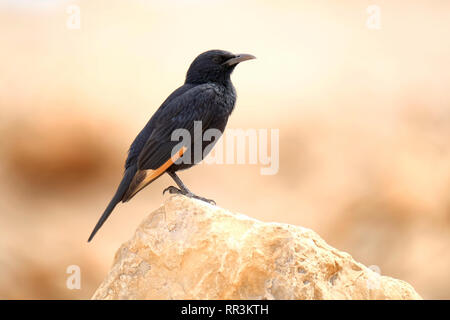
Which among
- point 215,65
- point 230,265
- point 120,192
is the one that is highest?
point 215,65

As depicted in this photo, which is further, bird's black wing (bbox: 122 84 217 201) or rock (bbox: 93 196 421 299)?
bird's black wing (bbox: 122 84 217 201)

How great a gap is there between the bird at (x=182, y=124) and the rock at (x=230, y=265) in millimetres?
561

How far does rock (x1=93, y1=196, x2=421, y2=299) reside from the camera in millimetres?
→ 3316

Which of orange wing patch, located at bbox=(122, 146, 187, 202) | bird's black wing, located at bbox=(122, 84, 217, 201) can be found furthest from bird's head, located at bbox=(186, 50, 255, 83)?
orange wing patch, located at bbox=(122, 146, 187, 202)

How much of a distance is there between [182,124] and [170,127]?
10 cm

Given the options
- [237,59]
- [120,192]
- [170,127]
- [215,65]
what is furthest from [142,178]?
[237,59]

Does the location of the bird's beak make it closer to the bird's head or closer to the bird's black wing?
the bird's head

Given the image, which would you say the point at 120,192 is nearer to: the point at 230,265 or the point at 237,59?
the point at 230,265

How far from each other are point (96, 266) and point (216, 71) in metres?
5.43

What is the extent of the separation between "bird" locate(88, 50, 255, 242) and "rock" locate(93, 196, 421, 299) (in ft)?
1.84

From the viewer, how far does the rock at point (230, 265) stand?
332cm

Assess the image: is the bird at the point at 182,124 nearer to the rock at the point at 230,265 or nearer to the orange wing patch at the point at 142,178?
the orange wing patch at the point at 142,178

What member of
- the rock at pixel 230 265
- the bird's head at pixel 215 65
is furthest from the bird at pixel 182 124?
the rock at pixel 230 265

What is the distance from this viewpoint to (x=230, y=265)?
3.40 metres
